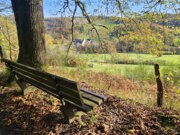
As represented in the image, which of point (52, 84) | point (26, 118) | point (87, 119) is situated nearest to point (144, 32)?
point (87, 119)

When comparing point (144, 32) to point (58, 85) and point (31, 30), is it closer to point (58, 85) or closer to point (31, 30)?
point (31, 30)

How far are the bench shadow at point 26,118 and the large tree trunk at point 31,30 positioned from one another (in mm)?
1216

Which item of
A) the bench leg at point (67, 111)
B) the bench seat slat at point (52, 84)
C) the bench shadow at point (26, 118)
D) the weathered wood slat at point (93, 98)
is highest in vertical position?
the bench seat slat at point (52, 84)

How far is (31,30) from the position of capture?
4.02m

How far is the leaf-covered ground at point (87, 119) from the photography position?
246 centimetres

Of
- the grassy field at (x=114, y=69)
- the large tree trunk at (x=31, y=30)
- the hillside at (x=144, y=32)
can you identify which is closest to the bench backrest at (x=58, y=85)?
the large tree trunk at (x=31, y=30)

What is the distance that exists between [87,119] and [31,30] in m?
2.84

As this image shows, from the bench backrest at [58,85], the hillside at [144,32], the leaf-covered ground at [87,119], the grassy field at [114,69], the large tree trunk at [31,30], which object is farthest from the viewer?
the grassy field at [114,69]

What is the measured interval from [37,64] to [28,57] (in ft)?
A: 1.05

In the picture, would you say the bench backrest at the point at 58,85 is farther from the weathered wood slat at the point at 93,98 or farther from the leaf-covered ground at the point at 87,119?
the leaf-covered ground at the point at 87,119

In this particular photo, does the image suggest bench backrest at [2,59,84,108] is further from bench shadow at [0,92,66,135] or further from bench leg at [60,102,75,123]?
bench shadow at [0,92,66,135]

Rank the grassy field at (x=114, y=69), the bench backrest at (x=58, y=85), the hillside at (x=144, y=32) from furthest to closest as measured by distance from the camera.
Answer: the grassy field at (x=114, y=69) < the hillside at (x=144, y=32) < the bench backrest at (x=58, y=85)

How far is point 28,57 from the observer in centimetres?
421

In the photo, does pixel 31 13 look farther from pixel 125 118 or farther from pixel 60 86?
pixel 125 118
